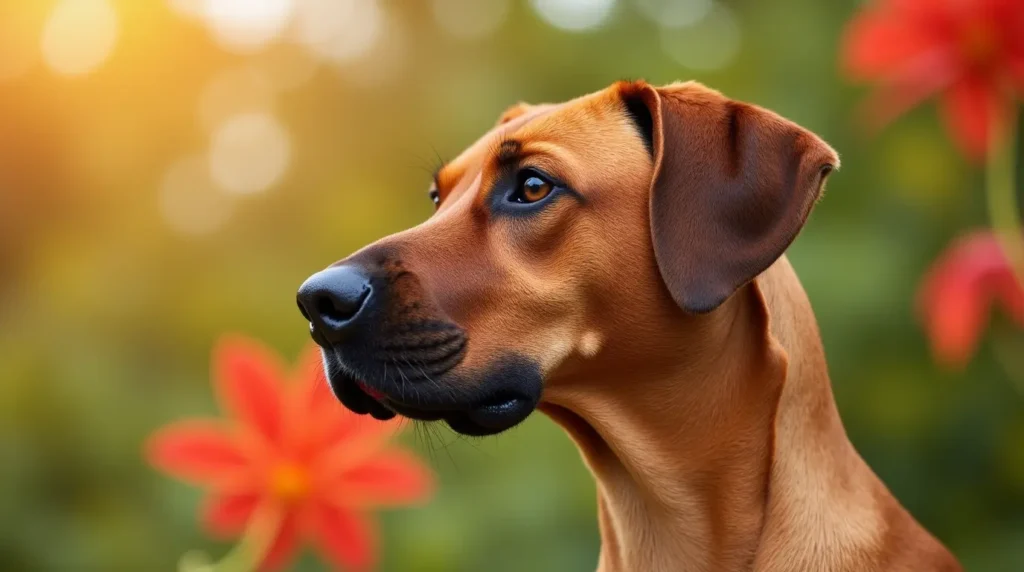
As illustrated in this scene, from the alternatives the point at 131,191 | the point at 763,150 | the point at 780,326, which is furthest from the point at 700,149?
the point at 131,191

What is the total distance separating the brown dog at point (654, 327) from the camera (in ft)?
8.15

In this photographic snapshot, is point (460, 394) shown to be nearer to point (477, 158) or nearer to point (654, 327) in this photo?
point (654, 327)

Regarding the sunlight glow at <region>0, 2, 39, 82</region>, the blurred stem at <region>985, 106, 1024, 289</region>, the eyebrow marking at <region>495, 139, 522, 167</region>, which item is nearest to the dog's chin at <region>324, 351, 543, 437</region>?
the eyebrow marking at <region>495, 139, 522, 167</region>

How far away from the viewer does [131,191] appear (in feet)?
17.1

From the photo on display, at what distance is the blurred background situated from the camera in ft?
13.7

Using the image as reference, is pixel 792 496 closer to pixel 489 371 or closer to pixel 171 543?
pixel 489 371

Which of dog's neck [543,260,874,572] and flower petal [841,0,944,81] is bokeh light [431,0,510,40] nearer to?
flower petal [841,0,944,81]

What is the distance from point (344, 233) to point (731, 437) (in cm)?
244

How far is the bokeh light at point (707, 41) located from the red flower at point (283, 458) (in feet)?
7.59

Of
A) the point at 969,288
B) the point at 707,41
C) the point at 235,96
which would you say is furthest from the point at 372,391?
the point at 235,96

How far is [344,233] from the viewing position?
4.73 meters

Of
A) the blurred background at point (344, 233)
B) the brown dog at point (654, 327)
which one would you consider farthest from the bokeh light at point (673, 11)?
the brown dog at point (654, 327)

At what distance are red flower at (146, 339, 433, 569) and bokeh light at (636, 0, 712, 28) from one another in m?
2.50

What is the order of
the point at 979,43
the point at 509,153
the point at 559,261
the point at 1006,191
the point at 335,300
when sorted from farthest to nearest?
the point at 1006,191
the point at 979,43
the point at 509,153
the point at 559,261
the point at 335,300
